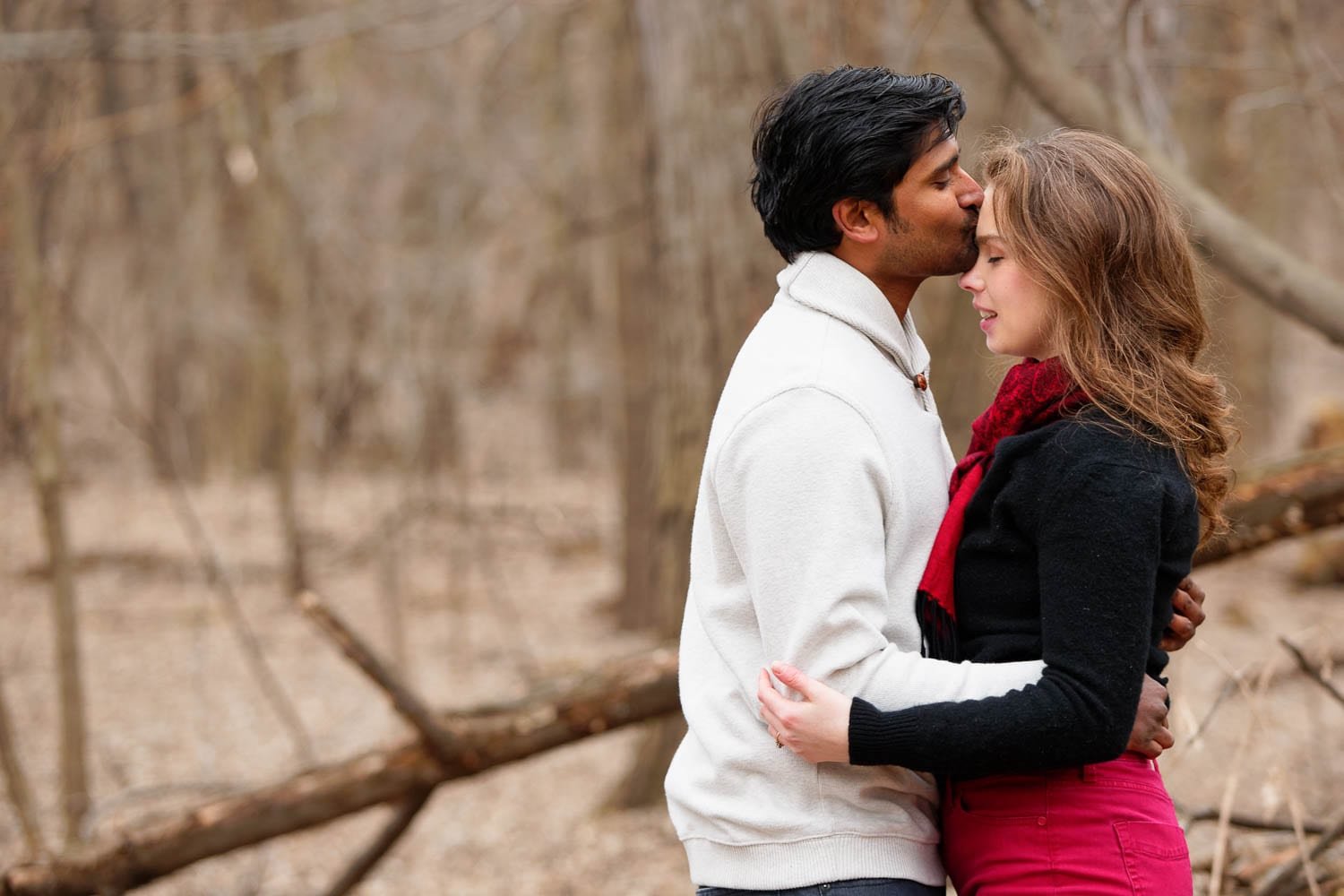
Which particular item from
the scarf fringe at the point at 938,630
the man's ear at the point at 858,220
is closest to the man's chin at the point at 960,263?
the man's ear at the point at 858,220

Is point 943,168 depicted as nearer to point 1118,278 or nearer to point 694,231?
point 1118,278

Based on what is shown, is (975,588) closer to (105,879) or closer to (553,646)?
(105,879)

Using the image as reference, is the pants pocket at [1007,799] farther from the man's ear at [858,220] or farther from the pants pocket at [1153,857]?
the man's ear at [858,220]

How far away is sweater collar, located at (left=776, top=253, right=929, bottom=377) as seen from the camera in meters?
1.84

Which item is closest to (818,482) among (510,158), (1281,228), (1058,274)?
(1058,274)

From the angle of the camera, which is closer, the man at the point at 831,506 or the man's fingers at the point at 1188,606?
the man at the point at 831,506

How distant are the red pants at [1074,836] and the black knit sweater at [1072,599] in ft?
0.20

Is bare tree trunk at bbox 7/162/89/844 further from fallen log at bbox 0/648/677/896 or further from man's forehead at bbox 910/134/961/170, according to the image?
man's forehead at bbox 910/134/961/170

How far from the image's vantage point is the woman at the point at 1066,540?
158cm

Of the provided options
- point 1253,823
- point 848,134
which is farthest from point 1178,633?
point 1253,823

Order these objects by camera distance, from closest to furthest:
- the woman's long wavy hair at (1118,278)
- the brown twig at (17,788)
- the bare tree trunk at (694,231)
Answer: the woman's long wavy hair at (1118,278)
the brown twig at (17,788)
the bare tree trunk at (694,231)

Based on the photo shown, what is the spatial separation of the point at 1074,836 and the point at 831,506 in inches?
21.4

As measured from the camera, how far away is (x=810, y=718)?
5.41 feet

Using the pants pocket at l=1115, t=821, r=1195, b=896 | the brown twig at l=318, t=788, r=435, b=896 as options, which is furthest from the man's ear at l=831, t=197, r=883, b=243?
the brown twig at l=318, t=788, r=435, b=896
